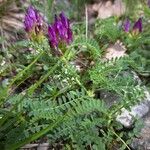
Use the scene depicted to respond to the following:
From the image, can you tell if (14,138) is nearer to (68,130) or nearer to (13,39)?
(68,130)

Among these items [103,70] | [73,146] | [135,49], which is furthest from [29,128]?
[135,49]

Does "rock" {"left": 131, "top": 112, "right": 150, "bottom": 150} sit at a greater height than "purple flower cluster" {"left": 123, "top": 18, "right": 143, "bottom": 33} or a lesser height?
lesser

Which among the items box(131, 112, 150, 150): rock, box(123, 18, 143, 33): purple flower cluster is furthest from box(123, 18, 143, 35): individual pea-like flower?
box(131, 112, 150, 150): rock

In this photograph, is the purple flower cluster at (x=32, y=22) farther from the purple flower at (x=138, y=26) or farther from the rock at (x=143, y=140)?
the rock at (x=143, y=140)

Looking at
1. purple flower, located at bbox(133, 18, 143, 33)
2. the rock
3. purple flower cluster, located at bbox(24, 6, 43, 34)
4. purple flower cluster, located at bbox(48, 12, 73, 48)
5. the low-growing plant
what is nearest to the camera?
the low-growing plant

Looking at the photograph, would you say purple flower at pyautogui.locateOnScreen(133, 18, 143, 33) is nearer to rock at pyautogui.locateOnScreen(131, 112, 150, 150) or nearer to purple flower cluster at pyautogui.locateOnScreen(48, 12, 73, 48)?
purple flower cluster at pyautogui.locateOnScreen(48, 12, 73, 48)

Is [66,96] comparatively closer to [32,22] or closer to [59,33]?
[59,33]

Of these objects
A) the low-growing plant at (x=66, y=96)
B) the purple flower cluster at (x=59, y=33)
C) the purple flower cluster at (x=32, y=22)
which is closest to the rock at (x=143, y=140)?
the low-growing plant at (x=66, y=96)

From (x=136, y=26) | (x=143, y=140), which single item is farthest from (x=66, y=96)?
(x=136, y=26)

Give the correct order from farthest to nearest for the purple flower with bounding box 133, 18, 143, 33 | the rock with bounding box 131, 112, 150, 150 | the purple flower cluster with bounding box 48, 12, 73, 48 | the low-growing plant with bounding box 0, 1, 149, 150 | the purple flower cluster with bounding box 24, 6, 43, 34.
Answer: the purple flower with bounding box 133, 18, 143, 33 → the purple flower cluster with bounding box 24, 6, 43, 34 → the purple flower cluster with bounding box 48, 12, 73, 48 → the rock with bounding box 131, 112, 150, 150 → the low-growing plant with bounding box 0, 1, 149, 150

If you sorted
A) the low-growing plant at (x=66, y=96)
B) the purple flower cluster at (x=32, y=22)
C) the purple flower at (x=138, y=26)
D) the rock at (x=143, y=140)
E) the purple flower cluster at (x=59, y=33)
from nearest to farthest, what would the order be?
the low-growing plant at (x=66, y=96)
the rock at (x=143, y=140)
the purple flower cluster at (x=59, y=33)
the purple flower cluster at (x=32, y=22)
the purple flower at (x=138, y=26)
